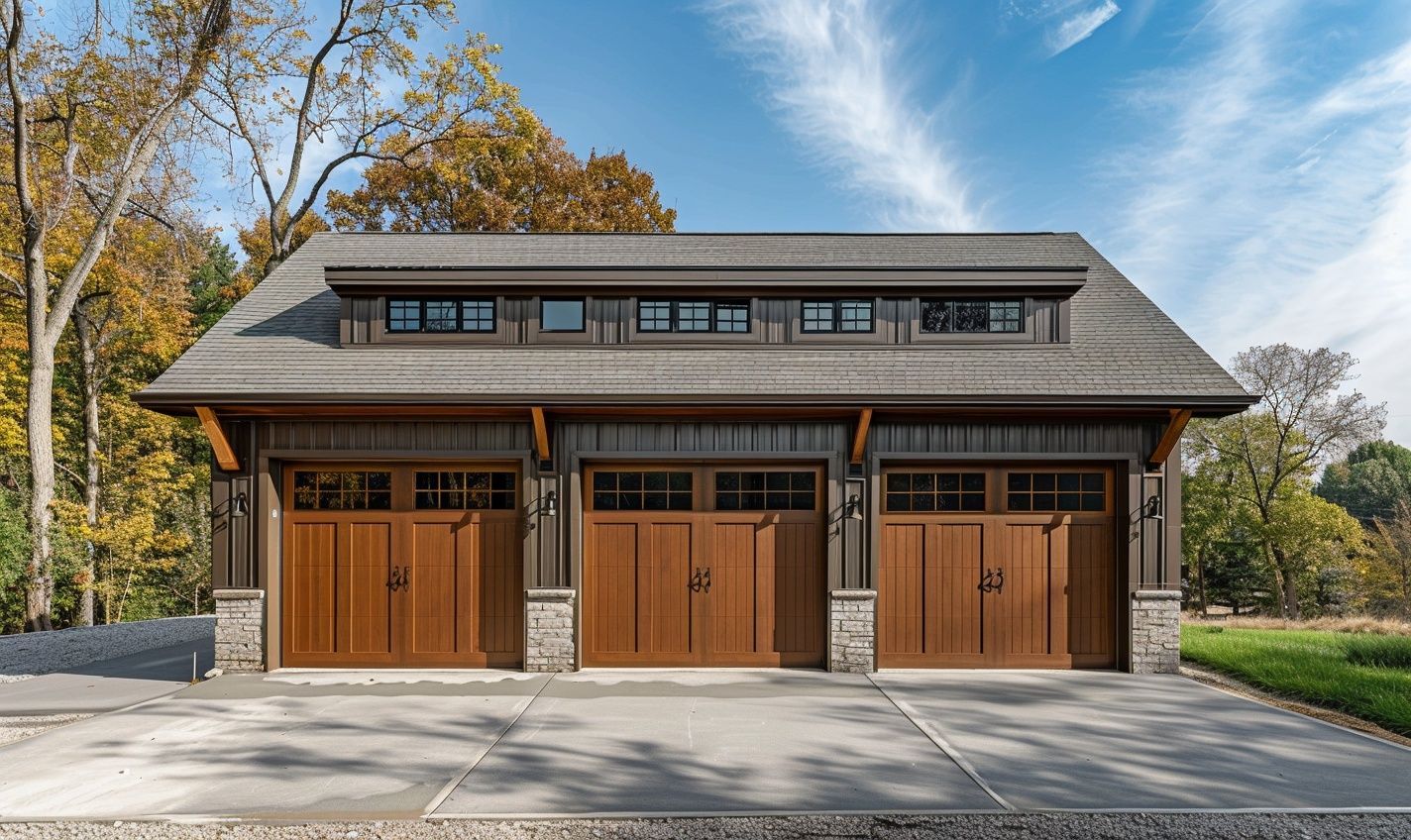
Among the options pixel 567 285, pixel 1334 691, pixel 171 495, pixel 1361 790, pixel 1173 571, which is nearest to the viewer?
pixel 1361 790

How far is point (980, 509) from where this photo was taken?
9.30 metres

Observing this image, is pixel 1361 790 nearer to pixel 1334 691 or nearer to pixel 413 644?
pixel 1334 691

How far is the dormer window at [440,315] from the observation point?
10.2 metres

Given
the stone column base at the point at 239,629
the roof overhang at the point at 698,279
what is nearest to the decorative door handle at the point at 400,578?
the stone column base at the point at 239,629

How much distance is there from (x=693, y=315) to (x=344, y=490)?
5.39 m

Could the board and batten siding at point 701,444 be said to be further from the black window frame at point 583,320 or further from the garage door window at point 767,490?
the black window frame at point 583,320

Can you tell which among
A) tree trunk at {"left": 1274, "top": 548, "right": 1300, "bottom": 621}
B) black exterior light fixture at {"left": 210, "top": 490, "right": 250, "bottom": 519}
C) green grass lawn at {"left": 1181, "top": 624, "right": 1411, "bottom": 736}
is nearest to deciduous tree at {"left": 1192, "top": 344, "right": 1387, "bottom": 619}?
tree trunk at {"left": 1274, "top": 548, "right": 1300, "bottom": 621}

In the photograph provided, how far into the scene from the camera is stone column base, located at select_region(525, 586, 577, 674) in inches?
351

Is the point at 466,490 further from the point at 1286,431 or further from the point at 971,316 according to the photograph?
the point at 1286,431

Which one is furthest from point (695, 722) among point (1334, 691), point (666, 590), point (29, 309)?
point (29, 309)

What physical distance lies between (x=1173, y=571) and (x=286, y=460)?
38.1 ft

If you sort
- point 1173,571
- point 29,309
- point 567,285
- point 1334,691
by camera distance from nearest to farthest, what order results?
point 1334,691 < point 1173,571 < point 567,285 < point 29,309

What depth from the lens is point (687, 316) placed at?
10312mm

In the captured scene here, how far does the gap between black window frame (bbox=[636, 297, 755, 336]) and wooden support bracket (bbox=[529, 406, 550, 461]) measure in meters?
2.25
